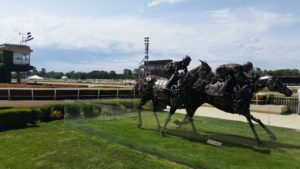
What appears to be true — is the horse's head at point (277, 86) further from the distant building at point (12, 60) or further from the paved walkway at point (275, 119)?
the distant building at point (12, 60)

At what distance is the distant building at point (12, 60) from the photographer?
155 feet

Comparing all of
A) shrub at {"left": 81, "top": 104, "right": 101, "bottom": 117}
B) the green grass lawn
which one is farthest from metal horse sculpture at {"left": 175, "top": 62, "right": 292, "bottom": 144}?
shrub at {"left": 81, "top": 104, "right": 101, "bottom": 117}

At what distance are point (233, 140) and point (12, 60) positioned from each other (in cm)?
4302

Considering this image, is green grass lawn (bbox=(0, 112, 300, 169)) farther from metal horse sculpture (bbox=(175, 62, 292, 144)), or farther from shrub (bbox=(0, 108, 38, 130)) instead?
shrub (bbox=(0, 108, 38, 130))

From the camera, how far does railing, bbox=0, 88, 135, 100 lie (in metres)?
23.1

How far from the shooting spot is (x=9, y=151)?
1182 centimetres

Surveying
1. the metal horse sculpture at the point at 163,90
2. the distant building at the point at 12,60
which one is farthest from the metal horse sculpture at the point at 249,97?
the distant building at the point at 12,60

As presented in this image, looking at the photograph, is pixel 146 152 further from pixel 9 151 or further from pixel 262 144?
pixel 9 151

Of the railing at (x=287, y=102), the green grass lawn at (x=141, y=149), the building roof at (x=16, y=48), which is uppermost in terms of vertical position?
the building roof at (x=16, y=48)

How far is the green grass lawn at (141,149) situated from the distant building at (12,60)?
34559 mm

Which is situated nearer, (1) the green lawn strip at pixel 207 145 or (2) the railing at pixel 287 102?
(1) the green lawn strip at pixel 207 145

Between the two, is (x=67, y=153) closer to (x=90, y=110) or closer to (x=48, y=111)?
(x=90, y=110)

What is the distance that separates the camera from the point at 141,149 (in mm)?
11008

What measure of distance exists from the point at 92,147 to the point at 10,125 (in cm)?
676
